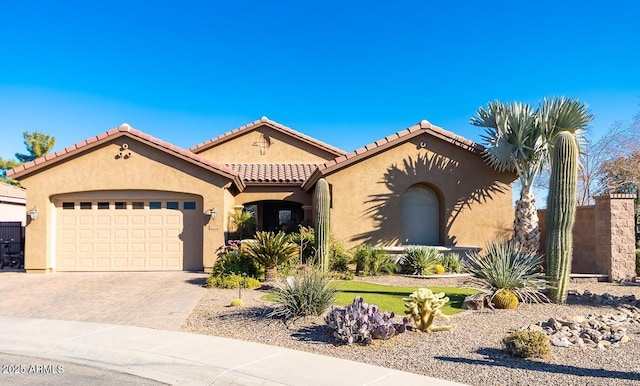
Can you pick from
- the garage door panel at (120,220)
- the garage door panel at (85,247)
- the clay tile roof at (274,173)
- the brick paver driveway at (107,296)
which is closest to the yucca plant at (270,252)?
the brick paver driveway at (107,296)

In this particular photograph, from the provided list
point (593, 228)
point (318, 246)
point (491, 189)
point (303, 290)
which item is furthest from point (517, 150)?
point (303, 290)

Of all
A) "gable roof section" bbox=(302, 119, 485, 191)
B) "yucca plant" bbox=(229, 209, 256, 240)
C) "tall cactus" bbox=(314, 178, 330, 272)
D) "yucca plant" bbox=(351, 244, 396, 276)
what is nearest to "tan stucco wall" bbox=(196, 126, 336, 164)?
"yucca plant" bbox=(229, 209, 256, 240)

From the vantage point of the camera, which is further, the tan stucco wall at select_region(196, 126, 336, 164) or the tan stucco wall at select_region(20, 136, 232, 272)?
the tan stucco wall at select_region(196, 126, 336, 164)

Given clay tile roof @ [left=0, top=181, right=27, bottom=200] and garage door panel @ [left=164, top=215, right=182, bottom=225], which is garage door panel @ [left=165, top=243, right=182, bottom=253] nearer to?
garage door panel @ [left=164, top=215, right=182, bottom=225]

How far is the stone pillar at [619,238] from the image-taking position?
15125 millimetres

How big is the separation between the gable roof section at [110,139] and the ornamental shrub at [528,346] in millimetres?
12440

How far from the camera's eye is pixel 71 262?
17.2 meters

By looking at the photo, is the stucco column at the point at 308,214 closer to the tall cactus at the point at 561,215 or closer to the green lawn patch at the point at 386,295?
the green lawn patch at the point at 386,295

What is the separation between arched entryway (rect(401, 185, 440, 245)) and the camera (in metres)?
18.7

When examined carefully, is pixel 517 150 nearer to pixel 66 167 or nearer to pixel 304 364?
pixel 304 364

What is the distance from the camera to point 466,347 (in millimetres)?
7578

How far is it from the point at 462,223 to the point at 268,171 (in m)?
9.60

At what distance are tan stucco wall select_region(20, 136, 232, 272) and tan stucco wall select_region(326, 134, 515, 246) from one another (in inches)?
179

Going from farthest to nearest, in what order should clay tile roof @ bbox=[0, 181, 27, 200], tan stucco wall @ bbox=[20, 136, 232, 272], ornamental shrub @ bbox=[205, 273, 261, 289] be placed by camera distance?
clay tile roof @ bbox=[0, 181, 27, 200]
tan stucco wall @ bbox=[20, 136, 232, 272]
ornamental shrub @ bbox=[205, 273, 261, 289]
